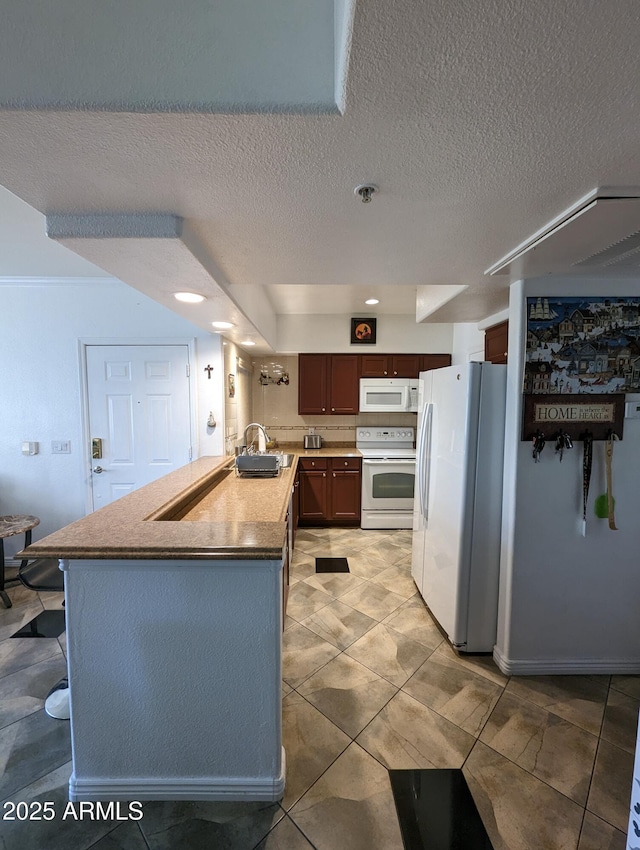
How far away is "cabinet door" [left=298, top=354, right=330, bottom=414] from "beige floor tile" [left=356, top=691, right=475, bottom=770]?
3.02 metres

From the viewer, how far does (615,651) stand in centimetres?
192

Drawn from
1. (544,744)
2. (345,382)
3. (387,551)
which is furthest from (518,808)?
(345,382)

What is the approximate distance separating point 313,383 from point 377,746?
3.32 m


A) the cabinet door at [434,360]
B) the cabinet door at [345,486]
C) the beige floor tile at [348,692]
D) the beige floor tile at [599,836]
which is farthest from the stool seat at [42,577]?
the cabinet door at [434,360]

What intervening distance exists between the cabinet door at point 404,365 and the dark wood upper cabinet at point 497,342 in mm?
1527

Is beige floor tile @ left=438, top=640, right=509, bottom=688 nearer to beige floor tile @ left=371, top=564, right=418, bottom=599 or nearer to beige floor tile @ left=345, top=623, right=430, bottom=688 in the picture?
beige floor tile @ left=345, top=623, right=430, bottom=688

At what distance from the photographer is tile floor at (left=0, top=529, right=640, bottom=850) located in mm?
1185

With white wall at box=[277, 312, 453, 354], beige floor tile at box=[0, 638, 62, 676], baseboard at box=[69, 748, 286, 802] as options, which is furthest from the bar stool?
white wall at box=[277, 312, 453, 354]

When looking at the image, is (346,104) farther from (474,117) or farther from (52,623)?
(52,623)

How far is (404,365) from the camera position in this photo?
163 inches

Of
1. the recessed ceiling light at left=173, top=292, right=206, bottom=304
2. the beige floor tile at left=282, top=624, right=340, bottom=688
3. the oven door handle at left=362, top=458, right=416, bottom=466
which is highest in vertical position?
the recessed ceiling light at left=173, top=292, right=206, bottom=304

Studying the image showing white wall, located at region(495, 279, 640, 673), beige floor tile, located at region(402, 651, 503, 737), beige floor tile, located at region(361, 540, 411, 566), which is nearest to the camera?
beige floor tile, located at region(402, 651, 503, 737)

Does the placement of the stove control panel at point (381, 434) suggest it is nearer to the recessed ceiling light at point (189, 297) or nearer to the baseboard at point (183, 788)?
the recessed ceiling light at point (189, 297)

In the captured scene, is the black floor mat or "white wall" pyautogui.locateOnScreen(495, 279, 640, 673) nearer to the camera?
"white wall" pyautogui.locateOnScreen(495, 279, 640, 673)
